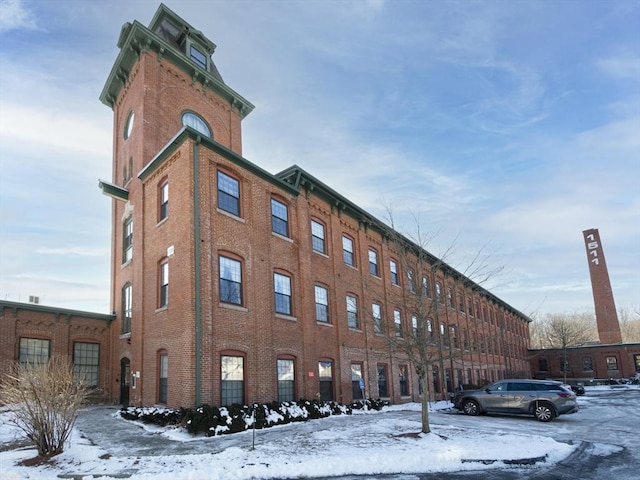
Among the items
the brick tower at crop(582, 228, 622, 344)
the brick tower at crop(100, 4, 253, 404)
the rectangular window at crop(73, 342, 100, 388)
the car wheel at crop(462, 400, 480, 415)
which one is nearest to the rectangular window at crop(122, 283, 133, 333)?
the brick tower at crop(100, 4, 253, 404)

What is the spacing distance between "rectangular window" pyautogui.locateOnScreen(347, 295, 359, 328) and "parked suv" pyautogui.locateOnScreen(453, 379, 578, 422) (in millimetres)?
6431

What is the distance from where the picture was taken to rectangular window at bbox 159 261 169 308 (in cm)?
1783

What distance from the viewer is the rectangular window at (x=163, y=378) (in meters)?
16.9

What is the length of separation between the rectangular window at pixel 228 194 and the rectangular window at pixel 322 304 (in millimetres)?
6236

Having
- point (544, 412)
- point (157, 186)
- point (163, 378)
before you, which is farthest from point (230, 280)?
point (544, 412)

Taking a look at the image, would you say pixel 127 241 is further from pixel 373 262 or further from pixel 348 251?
pixel 373 262

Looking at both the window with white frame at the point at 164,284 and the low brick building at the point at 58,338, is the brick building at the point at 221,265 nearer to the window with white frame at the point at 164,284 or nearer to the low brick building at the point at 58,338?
the window with white frame at the point at 164,284

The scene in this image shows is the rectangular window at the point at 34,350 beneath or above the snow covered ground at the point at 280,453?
above

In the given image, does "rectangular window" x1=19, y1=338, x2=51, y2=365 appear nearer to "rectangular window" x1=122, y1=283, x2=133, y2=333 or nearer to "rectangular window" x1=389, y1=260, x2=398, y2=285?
"rectangular window" x1=122, y1=283, x2=133, y2=333

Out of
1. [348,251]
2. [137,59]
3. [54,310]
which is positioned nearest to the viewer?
[54,310]

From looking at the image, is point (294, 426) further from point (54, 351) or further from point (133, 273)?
point (54, 351)

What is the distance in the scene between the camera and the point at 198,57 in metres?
26.0

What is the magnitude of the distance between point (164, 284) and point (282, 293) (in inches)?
192

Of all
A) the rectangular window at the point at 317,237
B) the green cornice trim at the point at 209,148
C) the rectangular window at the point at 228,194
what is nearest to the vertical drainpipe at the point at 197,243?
the green cornice trim at the point at 209,148
